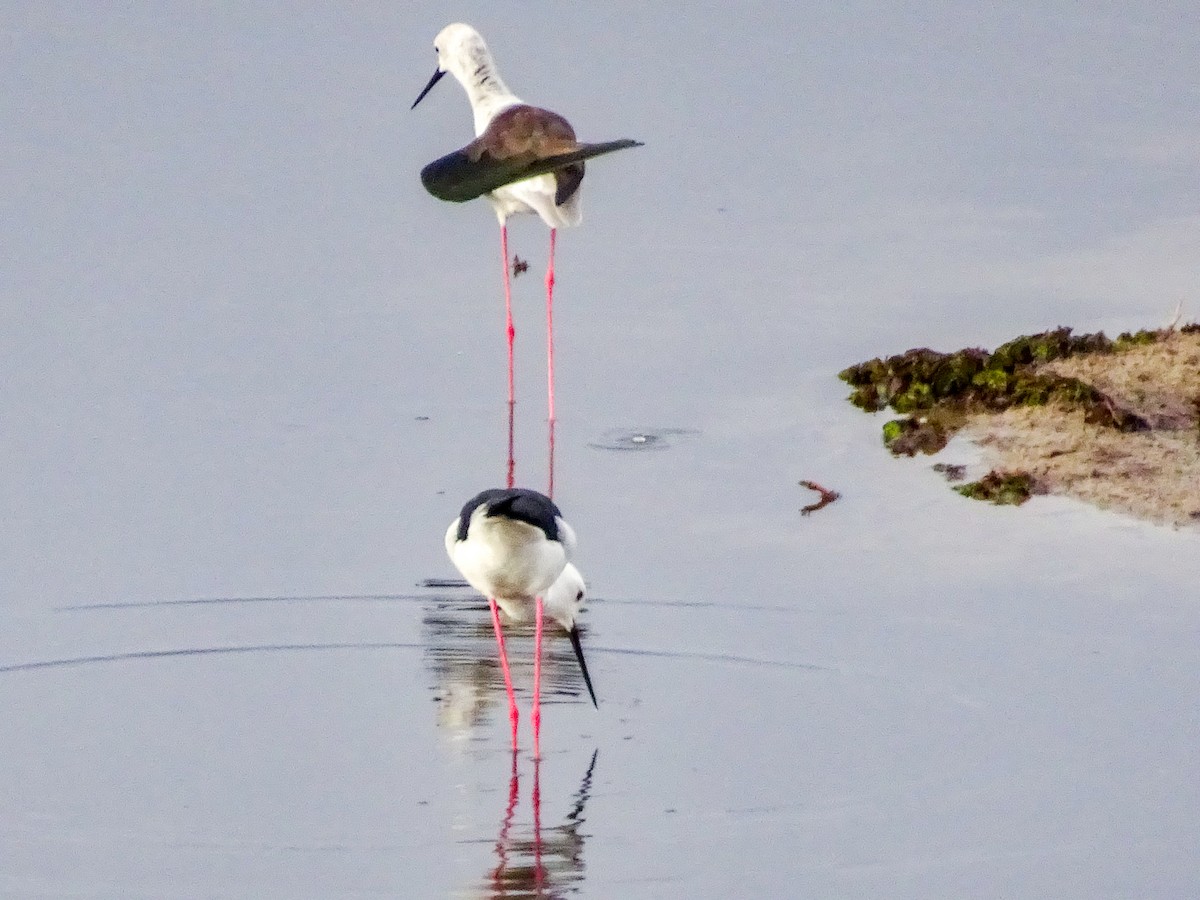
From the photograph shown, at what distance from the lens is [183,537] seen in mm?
8227

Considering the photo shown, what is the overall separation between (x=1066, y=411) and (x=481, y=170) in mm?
2604

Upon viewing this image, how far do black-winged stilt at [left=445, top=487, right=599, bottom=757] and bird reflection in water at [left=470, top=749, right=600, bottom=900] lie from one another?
62cm

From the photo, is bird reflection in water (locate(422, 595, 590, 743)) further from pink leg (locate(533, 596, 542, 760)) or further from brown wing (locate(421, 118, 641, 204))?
brown wing (locate(421, 118, 641, 204))

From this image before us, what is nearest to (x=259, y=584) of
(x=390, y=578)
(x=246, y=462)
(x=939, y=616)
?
(x=390, y=578)

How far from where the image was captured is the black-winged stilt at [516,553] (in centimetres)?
652

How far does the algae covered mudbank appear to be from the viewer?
8531mm

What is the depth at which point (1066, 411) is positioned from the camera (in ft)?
30.4

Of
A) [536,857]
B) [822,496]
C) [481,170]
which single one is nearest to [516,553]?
[536,857]

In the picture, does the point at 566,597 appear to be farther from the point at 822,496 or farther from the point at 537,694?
the point at 822,496

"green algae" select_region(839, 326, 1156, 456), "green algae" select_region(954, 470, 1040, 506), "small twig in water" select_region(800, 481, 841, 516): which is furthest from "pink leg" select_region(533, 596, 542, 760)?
"green algae" select_region(839, 326, 1156, 456)

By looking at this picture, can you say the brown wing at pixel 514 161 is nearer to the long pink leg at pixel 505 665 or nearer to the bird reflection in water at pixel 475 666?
the bird reflection in water at pixel 475 666

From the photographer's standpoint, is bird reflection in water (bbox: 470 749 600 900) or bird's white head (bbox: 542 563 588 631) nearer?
bird reflection in water (bbox: 470 749 600 900)

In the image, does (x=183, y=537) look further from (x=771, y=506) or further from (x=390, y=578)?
(x=771, y=506)

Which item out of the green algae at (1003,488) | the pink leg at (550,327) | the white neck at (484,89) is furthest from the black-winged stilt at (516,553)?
the white neck at (484,89)
